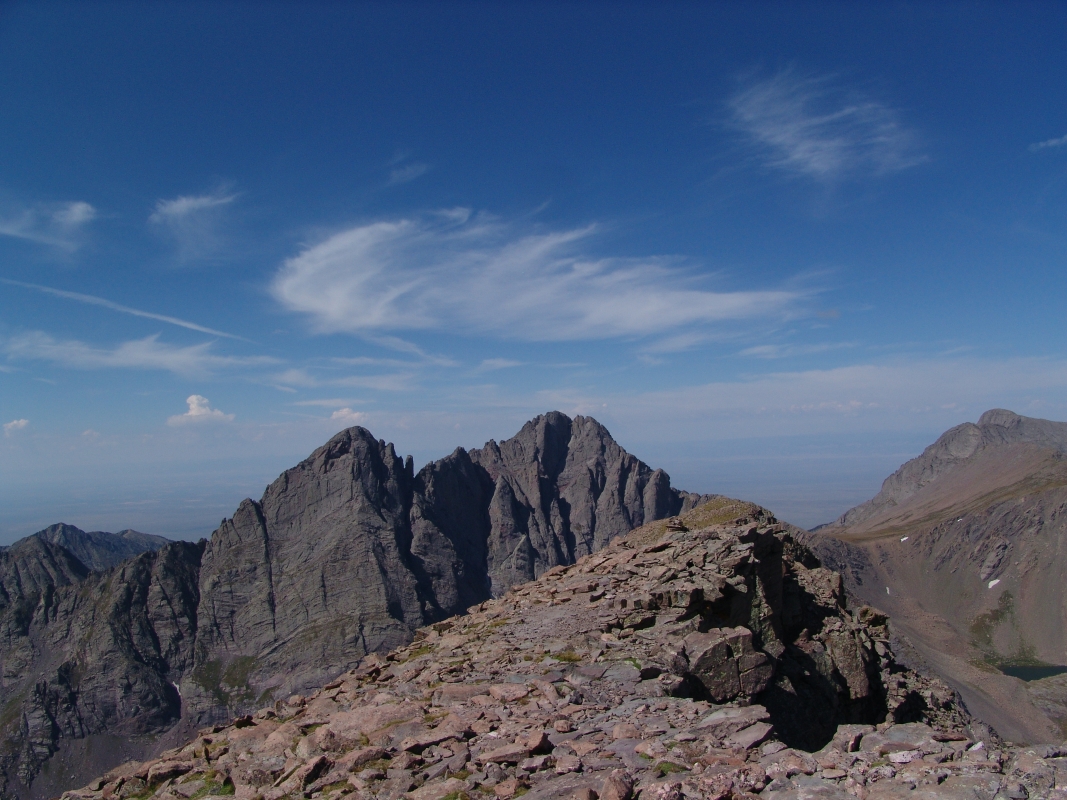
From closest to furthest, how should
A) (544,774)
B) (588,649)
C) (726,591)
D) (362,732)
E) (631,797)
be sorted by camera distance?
(631,797), (544,774), (362,732), (588,649), (726,591)

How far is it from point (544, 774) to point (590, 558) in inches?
1124

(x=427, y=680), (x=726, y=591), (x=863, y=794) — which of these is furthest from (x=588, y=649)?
(x=863, y=794)

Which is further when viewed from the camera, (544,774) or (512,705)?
(512,705)

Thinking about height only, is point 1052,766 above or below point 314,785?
above

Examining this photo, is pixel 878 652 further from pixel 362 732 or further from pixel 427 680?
pixel 362 732

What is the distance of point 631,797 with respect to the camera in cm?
1310

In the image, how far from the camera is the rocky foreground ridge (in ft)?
43.4

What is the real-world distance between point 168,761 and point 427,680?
8.45 m

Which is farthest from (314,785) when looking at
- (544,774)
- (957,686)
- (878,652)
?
(957,686)

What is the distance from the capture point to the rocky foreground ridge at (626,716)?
520 inches

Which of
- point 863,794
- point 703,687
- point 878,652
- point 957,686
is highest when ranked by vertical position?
point 863,794

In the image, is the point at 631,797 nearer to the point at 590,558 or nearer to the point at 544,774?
the point at 544,774

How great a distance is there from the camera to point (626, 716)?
1853 centimetres

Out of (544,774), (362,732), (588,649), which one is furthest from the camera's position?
(588,649)
